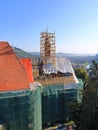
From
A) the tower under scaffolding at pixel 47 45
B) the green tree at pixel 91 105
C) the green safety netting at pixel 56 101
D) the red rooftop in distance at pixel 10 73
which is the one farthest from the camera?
the tower under scaffolding at pixel 47 45

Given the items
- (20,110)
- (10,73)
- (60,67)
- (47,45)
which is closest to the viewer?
(20,110)

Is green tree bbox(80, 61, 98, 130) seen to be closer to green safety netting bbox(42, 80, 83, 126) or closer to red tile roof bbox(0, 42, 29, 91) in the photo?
red tile roof bbox(0, 42, 29, 91)

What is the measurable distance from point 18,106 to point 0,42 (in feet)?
26.7

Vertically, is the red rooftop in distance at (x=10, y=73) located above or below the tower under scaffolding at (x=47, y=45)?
below

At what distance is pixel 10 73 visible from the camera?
2744cm

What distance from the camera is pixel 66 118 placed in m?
32.2

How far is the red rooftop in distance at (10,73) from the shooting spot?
1043 inches

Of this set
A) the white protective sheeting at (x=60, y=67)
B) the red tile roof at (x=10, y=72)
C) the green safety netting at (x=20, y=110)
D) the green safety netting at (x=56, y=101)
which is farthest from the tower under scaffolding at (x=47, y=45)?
the green safety netting at (x=20, y=110)

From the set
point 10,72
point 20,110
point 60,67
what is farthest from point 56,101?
point 20,110

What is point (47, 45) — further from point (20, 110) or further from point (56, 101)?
point (20, 110)

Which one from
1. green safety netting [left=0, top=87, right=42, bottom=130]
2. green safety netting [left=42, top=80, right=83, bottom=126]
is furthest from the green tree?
green safety netting [left=42, top=80, right=83, bottom=126]

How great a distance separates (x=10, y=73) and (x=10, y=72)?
0.13 m

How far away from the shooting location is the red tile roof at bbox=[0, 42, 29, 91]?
26.5 m

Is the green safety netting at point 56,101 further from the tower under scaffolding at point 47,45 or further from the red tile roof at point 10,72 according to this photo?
the tower under scaffolding at point 47,45
